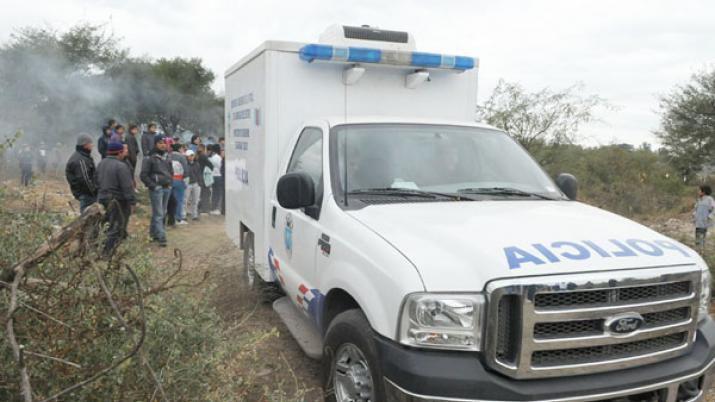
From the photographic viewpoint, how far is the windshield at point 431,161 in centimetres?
370

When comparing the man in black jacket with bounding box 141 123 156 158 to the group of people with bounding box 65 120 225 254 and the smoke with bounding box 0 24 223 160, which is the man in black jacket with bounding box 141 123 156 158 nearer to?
the group of people with bounding box 65 120 225 254

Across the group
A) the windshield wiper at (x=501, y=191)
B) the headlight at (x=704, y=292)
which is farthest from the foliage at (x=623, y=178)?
the headlight at (x=704, y=292)

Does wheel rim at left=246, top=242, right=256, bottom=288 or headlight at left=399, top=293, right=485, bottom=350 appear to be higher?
headlight at left=399, top=293, right=485, bottom=350

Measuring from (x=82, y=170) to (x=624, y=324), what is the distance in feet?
22.6

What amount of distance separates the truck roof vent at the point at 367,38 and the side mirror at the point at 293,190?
1960mm

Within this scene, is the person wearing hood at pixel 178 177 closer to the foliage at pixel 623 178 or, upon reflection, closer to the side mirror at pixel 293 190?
the side mirror at pixel 293 190

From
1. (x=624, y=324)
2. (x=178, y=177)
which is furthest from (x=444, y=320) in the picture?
(x=178, y=177)

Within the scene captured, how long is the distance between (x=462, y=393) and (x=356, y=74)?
314 cm

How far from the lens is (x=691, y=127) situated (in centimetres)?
2431

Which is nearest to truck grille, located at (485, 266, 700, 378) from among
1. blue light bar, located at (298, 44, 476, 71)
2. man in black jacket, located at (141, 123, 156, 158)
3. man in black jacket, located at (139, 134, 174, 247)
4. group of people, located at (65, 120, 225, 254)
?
group of people, located at (65, 120, 225, 254)

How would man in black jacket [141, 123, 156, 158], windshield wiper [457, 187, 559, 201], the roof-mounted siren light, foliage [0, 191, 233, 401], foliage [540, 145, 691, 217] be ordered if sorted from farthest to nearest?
foliage [540, 145, 691, 217], man in black jacket [141, 123, 156, 158], the roof-mounted siren light, windshield wiper [457, 187, 559, 201], foliage [0, 191, 233, 401]

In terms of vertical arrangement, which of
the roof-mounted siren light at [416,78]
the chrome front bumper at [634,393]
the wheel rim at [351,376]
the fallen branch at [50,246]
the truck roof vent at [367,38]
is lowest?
the wheel rim at [351,376]

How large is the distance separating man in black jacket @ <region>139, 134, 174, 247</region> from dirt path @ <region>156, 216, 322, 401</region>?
33 centimetres

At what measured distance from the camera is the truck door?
3748 millimetres
